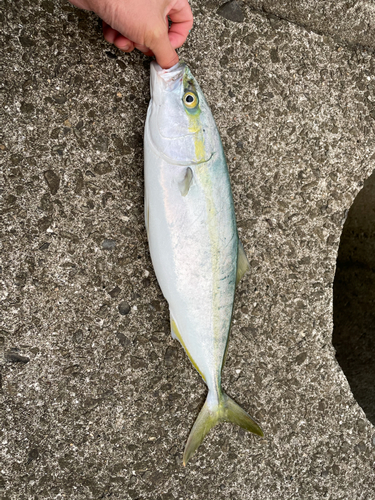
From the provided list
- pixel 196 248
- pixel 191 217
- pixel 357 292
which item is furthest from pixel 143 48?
pixel 357 292

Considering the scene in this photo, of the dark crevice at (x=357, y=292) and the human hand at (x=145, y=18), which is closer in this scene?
the human hand at (x=145, y=18)

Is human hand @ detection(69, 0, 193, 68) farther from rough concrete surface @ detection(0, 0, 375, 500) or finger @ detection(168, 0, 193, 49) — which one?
rough concrete surface @ detection(0, 0, 375, 500)

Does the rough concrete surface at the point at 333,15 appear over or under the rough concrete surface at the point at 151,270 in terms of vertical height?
over

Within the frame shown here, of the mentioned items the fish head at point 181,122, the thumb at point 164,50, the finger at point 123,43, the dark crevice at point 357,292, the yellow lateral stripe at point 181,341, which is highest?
the thumb at point 164,50

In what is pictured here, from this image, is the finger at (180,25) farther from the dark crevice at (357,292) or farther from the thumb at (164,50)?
the dark crevice at (357,292)

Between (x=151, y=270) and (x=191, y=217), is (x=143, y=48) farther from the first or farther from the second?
(x=151, y=270)

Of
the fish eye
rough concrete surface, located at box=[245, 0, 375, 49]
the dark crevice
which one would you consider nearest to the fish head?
the fish eye

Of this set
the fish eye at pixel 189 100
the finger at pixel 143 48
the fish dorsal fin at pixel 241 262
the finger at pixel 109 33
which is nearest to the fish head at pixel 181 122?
the fish eye at pixel 189 100

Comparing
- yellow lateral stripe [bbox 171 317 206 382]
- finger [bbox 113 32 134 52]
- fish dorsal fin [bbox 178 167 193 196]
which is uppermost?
finger [bbox 113 32 134 52]
